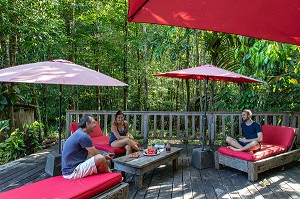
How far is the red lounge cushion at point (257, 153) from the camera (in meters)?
3.83

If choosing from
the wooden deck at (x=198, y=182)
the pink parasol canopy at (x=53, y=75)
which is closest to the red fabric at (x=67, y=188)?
the wooden deck at (x=198, y=182)

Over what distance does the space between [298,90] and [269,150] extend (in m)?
2.95

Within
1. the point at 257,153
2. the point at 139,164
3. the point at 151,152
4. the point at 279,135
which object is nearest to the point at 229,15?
the point at 139,164

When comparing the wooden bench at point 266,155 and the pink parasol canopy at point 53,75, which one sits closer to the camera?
the pink parasol canopy at point 53,75

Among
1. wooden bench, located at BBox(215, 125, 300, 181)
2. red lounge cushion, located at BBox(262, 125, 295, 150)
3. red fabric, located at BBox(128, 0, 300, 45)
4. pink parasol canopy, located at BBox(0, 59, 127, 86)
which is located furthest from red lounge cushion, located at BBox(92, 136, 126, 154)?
red fabric, located at BBox(128, 0, 300, 45)

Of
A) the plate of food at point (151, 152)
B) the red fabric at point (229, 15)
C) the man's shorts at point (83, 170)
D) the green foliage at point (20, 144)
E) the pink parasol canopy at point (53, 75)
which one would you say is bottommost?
the green foliage at point (20, 144)

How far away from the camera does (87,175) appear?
2.77 m

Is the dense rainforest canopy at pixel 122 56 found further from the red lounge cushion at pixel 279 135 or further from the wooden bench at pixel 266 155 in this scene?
the wooden bench at pixel 266 155

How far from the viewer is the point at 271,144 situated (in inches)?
184

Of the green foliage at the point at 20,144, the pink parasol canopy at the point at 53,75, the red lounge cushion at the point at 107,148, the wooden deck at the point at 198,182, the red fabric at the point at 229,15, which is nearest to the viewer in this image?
the red fabric at the point at 229,15

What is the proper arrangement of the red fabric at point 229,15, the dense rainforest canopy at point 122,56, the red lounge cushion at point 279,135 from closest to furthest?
1. the red fabric at point 229,15
2. the red lounge cushion at point 279,135
3. the dense rainforest canopy at point 122,56

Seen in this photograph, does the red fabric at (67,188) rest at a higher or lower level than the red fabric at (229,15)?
lower

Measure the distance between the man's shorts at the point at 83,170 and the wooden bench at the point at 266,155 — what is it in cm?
247

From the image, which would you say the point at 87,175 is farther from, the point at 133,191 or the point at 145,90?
the point at 145,90
